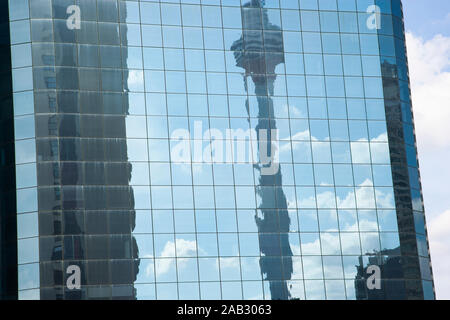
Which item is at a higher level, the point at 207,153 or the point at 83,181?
the point at 207,153

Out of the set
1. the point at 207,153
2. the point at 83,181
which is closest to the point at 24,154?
the point at 83,181

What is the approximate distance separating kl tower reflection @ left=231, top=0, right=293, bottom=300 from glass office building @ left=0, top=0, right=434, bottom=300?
12 cm

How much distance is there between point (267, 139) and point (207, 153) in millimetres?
5218

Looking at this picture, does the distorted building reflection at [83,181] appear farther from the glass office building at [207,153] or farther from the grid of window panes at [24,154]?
the grid of window panes at [24,154]

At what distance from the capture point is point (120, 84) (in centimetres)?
6700

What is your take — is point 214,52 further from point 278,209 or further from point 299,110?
point 278,209

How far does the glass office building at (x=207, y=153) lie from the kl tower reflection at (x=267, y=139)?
119 mm

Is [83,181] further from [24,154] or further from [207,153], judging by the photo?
[207,153]

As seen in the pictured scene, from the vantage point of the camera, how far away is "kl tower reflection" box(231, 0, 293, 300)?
220 feet

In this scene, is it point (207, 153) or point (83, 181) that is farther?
point (207, 153)

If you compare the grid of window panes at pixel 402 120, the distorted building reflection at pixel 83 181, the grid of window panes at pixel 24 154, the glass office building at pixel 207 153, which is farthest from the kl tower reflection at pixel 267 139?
the grid of window panes at pixel 24 154

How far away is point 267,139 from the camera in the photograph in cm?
6919

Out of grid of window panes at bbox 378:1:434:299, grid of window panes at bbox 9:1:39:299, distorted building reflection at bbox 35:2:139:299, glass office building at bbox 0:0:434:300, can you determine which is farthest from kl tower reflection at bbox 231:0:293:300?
grid of window panes at bbox 9:1:39:299

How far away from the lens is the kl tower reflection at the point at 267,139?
67.1 metres
